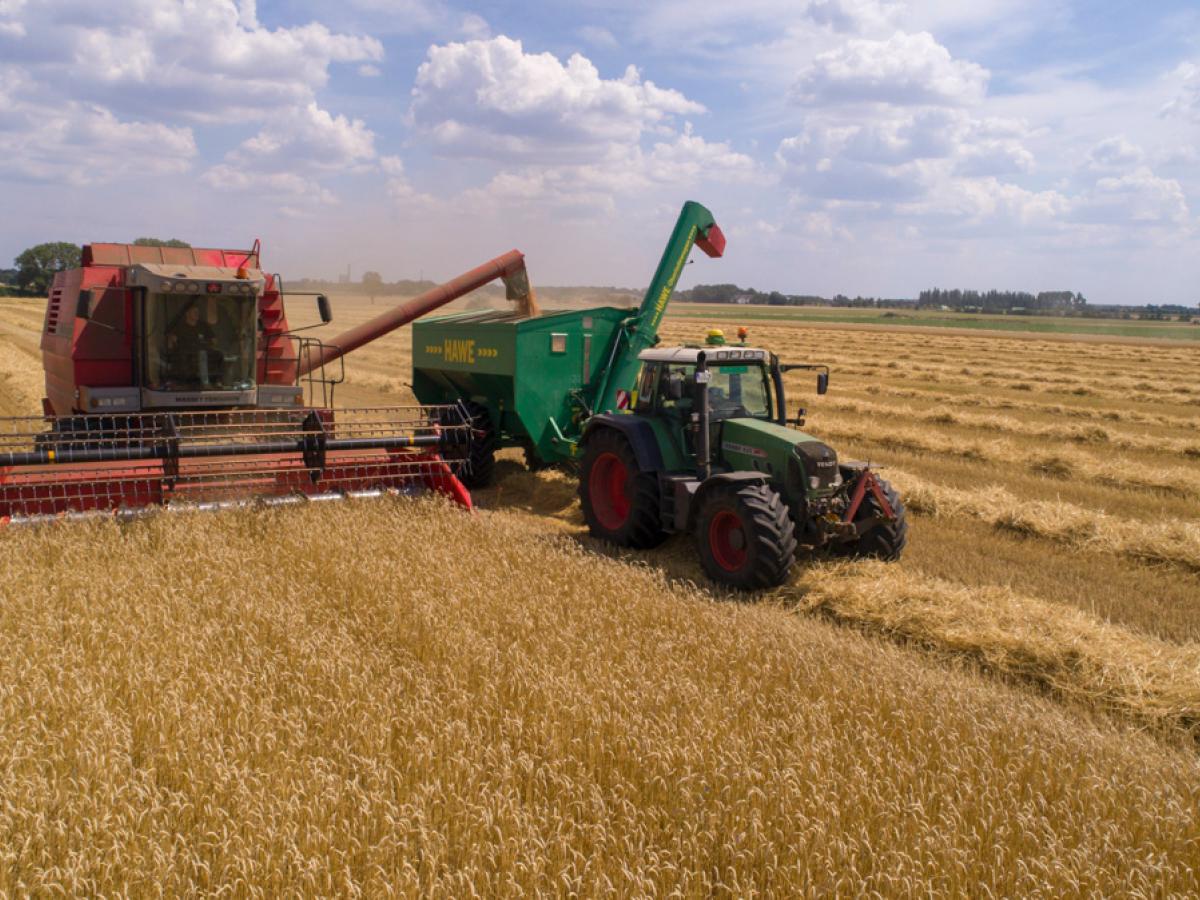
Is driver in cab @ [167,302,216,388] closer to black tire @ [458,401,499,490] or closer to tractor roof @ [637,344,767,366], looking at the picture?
black tire @ [458,401,499,490]

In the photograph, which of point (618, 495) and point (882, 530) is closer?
point (882, 530)

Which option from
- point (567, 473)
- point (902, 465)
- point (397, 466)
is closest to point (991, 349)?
point (902, 465)

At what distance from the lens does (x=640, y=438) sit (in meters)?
7.54

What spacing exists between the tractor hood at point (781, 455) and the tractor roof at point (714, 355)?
53cm

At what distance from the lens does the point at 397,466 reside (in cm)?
836

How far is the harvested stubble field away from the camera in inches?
119

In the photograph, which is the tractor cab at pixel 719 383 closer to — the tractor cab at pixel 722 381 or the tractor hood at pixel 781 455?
the tractor cab at pixel 722 381

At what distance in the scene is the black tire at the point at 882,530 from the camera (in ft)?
22.0

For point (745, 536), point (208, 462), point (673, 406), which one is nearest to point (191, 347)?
point (208, 462)

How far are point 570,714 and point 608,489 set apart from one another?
13.8 ft

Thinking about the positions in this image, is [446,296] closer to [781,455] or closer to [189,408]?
[189,408]

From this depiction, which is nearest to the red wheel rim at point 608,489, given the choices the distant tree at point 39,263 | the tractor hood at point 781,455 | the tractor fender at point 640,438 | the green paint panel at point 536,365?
the tractor fender at point 640,438

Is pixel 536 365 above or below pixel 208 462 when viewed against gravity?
above

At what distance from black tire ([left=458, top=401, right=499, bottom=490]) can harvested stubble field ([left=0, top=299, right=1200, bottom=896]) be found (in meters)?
2.63
